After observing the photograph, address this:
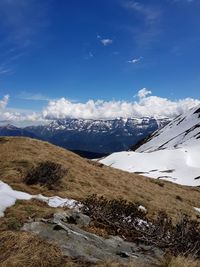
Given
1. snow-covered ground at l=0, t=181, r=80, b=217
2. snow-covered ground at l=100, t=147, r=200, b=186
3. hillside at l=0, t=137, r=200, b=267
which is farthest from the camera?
snow-covered ground at l=100, t=147, r=200, b=186

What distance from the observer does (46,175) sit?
65.8 ft

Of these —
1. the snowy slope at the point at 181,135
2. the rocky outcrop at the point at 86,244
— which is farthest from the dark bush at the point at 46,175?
the snowy slope at the point at 181,135

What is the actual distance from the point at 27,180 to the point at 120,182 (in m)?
8.48

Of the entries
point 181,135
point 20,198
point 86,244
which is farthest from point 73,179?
Answer: point 181,135

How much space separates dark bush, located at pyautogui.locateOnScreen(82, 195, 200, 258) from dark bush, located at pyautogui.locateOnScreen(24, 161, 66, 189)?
6.08m

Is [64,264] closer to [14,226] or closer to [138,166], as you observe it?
[14,226]

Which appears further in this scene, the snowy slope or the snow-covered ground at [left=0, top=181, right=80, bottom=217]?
the snowy slope

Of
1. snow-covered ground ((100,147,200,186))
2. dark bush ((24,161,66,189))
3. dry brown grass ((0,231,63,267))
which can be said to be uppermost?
dark bush ((24,161,66,189))

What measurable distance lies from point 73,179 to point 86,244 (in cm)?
1201

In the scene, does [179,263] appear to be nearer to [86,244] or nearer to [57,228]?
[86,244]

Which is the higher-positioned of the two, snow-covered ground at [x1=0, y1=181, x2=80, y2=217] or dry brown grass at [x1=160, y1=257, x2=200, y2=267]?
dry brown grass at [x1=160, y1=257, x2=200, y2=267]

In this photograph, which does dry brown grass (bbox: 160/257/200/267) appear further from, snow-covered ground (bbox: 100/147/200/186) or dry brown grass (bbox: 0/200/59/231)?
snow-covered ground (bbox: 100/147/200/186)

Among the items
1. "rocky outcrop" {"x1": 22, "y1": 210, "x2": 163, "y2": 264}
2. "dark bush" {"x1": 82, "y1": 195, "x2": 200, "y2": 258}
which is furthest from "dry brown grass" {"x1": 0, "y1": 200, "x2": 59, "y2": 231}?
"dark bush" {"x1": 82, "y1": 195, "x2": 200, "y2": 258}

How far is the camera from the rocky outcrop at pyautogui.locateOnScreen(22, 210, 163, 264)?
370 inches
